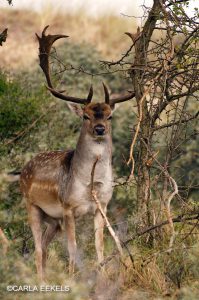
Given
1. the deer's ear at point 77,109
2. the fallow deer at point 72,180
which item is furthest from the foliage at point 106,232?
the deer's ear at point 77,109

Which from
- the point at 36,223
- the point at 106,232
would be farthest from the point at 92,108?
the point at 106,232

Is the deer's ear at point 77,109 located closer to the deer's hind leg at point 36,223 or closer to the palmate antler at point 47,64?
the palmate antler at point 47,64

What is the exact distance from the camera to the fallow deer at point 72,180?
10914 millimetres

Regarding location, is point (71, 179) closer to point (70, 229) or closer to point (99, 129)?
point (70, 229)

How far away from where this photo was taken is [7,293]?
8.03 m

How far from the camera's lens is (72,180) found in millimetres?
11000

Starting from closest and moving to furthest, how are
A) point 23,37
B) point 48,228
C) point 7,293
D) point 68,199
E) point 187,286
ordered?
1. point 7,293
2. point 187,286
3. point 68,199
4. point 48,228
5. point 23,37

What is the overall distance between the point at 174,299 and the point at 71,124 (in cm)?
1254

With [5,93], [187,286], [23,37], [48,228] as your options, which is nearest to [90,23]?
[23,37]

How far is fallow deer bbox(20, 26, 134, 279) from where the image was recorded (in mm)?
10914

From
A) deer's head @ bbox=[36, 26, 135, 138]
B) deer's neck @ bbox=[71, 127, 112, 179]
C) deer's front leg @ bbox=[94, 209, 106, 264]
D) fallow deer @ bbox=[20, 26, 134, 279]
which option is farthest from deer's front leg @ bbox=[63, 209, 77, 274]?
deer's head @ bbox=[36, 26, 135, 138]

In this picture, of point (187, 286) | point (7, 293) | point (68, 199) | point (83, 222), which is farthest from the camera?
point (83, 222)

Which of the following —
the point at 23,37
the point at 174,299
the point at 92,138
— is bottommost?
the point at 174,299

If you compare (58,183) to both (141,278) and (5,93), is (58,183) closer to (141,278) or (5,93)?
(141,278)
